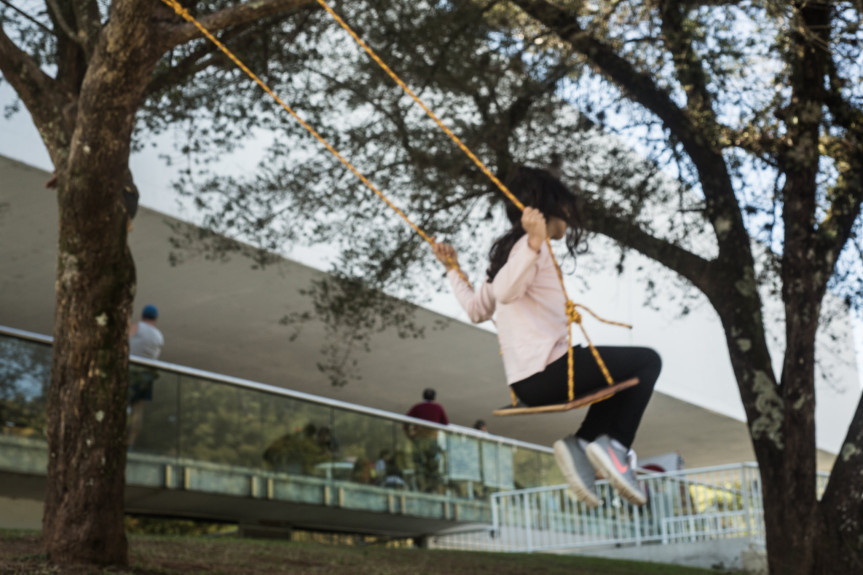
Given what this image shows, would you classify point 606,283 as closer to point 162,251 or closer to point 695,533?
point 695,533

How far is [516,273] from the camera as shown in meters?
4.42

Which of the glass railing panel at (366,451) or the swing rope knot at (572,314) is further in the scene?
the glass railing panel at (366,451)

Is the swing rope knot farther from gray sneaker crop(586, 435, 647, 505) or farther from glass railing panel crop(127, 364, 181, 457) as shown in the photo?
glass railing panel crop(127, 364, 181, 457)

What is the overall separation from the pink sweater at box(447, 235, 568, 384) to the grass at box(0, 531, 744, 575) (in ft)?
9.49

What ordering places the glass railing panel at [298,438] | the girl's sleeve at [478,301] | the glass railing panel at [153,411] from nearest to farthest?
the girl's sleeve at [478,301], the glass railing panel at [153,411], the glass railing panel at [298,438]

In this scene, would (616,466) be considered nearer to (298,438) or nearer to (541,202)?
(541,202)

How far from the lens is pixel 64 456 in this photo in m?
5.93

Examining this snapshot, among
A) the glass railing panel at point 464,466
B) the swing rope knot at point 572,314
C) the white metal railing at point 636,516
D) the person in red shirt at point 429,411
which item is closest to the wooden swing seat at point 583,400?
the swing rope knot at point 572,314

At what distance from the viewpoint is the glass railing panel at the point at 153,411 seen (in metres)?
9.86

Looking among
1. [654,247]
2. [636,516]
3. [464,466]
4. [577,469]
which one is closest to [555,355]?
[577,469]

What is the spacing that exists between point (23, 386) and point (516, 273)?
638cm

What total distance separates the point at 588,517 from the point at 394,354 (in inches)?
180

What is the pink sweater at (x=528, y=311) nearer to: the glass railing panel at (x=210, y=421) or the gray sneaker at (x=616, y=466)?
the gray sneaker at (x=616, y=466)

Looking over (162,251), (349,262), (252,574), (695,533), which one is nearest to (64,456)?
(252,574)
